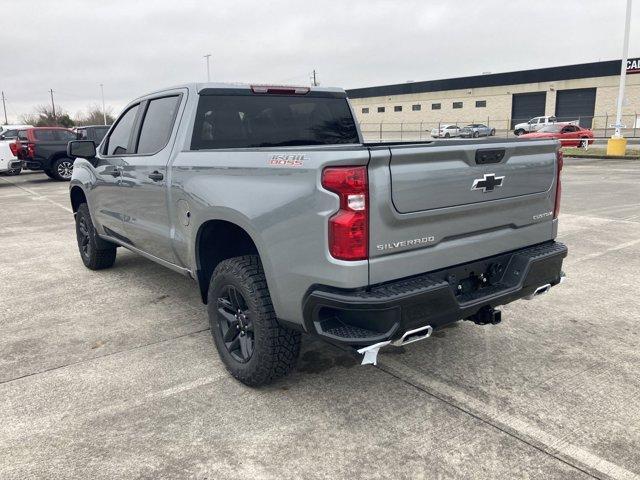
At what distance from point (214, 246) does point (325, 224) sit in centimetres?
139

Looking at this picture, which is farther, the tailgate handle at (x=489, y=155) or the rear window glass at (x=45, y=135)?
the rear window glass at (x=45, y=135)

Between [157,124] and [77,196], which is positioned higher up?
[157,124]

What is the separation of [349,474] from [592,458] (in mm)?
1180

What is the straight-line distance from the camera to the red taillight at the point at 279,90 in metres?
4.26

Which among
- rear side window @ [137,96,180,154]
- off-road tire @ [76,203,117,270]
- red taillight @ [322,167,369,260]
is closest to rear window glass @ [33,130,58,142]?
off-road tire @ [76,203,117,270]

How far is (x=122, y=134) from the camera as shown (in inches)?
199

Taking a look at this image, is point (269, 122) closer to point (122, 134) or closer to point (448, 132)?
point (122, 134)

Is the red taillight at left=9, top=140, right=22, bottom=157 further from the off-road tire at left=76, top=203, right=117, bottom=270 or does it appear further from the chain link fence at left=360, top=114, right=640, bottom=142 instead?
the chain link fence at left=360, top=114, right=640, bottom=142

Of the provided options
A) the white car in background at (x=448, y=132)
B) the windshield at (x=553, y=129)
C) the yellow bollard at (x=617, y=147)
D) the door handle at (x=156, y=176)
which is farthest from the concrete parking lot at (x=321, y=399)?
the white car in background at (x=448, y=132)

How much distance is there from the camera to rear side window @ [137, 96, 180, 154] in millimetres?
4191

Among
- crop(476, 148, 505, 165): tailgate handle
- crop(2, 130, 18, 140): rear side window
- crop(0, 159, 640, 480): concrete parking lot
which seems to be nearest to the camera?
crop(0, 159, 640, 480): concrete parking lot

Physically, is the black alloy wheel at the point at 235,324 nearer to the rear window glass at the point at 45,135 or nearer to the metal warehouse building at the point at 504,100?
the rear window glass at the point at 45,135

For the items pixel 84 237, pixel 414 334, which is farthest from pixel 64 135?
pixel 414 334

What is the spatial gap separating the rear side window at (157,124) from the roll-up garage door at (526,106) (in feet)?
169
